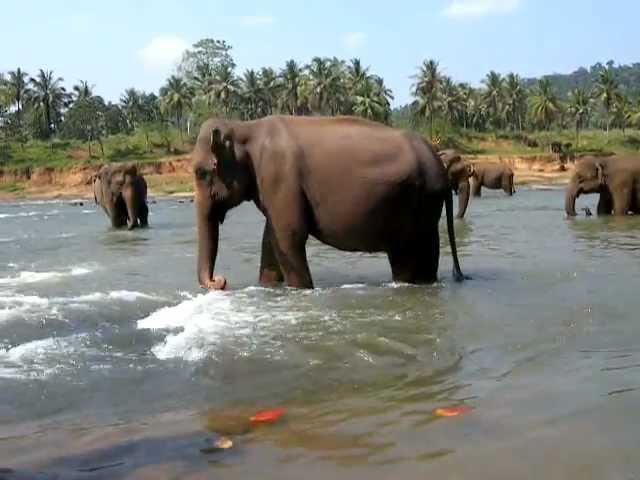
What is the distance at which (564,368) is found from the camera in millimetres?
4707

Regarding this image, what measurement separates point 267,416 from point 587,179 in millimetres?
17099

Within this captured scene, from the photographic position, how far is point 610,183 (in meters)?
19.7

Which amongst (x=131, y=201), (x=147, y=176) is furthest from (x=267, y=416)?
(x=147, y=176)

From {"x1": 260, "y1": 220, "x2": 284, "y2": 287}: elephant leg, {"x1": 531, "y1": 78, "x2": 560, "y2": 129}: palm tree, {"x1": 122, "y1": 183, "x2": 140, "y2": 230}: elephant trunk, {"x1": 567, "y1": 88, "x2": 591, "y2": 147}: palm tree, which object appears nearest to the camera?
{"x1": 260, "y1": 220, "x2": 284, "y2": 287}: elephant leg

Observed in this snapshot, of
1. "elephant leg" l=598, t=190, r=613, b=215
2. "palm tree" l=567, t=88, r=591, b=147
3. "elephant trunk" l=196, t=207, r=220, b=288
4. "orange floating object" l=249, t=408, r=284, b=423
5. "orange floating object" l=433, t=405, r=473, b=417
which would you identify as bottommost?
"elephant leg" l=598, t=190, r=613, b=215

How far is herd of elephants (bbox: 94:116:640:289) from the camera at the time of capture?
27.0 feet

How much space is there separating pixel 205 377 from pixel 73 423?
94 centimetres

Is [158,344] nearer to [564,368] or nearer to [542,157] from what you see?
[564,368]

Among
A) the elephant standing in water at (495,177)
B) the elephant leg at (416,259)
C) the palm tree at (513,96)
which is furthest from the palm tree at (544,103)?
the elephant leg at (416,259)

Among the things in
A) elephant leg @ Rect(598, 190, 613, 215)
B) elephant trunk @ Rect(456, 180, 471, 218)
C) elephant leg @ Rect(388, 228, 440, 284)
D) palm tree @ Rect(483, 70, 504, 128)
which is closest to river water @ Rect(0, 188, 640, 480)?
elephant leg @ Rect(388, 228, 440, 284)

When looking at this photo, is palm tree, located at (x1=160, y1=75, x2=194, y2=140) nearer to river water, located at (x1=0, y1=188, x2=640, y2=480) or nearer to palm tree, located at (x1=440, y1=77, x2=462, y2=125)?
palm tree, located at (x1=440, y1=77, x2=462, y2=125)

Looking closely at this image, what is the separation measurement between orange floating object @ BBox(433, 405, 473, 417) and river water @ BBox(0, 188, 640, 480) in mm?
59

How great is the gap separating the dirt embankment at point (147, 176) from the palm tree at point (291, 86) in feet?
56.5

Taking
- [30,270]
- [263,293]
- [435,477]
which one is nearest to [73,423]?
[435,477]
